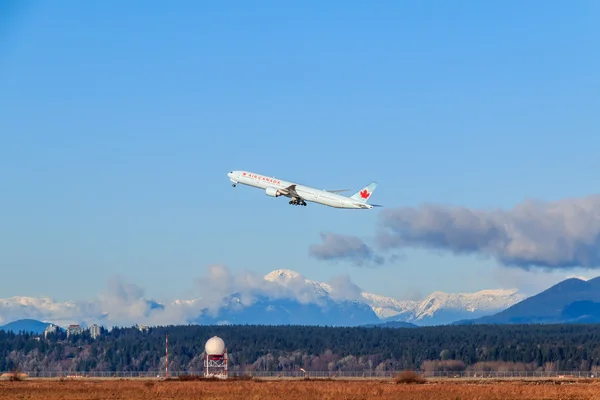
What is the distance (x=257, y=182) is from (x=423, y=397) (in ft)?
246

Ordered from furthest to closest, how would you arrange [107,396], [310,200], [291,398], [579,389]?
[310,200], [579,389], [107,396], [291,398]

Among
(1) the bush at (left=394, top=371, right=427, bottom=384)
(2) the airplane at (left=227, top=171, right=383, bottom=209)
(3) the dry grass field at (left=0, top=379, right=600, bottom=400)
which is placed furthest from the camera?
(2) the airplane at (left=227, top=171, right=383, bottom=209)

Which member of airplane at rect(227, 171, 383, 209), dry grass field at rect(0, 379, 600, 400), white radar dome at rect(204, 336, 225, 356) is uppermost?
airplane at rect(227, 171, 383, 209)

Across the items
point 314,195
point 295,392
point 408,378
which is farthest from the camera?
point 314,195

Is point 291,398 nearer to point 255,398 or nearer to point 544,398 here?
point 255,398

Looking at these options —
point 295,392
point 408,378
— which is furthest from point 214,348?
point 295,392

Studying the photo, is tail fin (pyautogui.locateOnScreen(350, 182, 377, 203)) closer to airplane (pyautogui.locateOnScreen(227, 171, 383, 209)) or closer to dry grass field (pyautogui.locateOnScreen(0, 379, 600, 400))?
airplane (pyautogui.locateOnScreen(227, 171, 383, 209))

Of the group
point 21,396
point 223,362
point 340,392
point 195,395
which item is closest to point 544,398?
point 340,392

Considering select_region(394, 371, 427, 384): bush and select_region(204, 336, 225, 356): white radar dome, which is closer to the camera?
select_region(394, 371, 427, 384): bush

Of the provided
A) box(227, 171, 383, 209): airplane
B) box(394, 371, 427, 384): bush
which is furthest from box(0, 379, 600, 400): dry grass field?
box(227, 171, 383, 209): airplane

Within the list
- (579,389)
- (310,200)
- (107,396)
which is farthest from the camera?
(310,200)

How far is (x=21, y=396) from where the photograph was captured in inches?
4102

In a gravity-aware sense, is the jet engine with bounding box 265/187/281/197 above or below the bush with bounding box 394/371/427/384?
Answer: above

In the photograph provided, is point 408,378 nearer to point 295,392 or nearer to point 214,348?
point 295,392
